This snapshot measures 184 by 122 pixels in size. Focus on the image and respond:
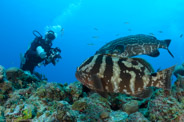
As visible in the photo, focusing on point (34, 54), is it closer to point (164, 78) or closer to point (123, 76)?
point (123, 76)

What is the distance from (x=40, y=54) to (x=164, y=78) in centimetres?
644

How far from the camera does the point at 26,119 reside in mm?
3012

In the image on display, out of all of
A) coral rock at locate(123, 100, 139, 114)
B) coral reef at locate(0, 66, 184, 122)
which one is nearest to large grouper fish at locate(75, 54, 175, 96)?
coral reef at locate(0, 66, 184, 122)

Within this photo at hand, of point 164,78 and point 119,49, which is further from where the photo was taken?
point 119,49

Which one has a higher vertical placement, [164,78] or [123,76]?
[123,76]

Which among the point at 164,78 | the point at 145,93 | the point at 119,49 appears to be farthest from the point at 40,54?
the point at 164,78

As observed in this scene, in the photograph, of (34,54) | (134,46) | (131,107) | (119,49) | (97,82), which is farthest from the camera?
(34,54)

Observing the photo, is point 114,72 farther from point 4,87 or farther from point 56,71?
point 56,71

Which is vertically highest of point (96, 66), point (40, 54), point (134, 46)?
point (40, 54)

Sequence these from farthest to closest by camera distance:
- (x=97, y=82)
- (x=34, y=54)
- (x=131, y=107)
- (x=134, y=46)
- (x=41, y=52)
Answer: (x=34, y=54) → (x=41, y=52) → (x=134, y=46) → (x=131, y=107) → (x=97, y=82)

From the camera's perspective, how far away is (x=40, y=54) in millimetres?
7988

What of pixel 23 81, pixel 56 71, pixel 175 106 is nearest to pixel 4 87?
pixel 23 81

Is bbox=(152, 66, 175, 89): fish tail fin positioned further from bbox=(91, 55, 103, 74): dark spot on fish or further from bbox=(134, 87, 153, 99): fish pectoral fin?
bbox=(91, 55, 103, 74): dark spot on fish

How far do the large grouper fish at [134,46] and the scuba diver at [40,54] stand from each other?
3780 mm
